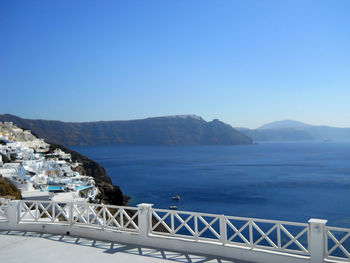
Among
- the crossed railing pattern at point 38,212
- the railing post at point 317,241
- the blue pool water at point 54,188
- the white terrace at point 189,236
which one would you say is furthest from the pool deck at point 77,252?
the blue pool water at point 54,188

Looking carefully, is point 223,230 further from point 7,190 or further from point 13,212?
point 7,190

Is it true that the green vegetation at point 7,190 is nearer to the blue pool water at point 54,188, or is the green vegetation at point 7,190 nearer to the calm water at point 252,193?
the blue pool water at point 54,188

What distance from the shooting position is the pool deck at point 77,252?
755cm

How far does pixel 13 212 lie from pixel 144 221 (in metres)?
4.51

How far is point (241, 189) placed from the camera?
60688 millimetres

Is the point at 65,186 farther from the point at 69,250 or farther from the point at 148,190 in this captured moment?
the point at 69,250

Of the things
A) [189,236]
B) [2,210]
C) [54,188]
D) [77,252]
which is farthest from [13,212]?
[54,188]

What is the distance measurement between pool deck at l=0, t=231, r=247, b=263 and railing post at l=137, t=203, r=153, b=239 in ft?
1.21

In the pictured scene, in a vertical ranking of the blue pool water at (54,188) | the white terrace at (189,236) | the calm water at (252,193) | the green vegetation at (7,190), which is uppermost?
the white terrace at (189,236)

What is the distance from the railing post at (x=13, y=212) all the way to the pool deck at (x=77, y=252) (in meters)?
0.87

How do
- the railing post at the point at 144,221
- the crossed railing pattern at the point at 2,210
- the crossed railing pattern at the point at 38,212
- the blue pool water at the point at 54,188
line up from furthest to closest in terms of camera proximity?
1. the blue pool water at the point at 54,188
2. the crossed railing pattern at the point at 2,210
3. the crossed railing pattern at the point at 38,212
4. the railing post at the point at 144,221

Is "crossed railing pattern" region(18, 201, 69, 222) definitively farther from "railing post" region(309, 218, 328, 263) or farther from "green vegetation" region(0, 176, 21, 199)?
"green vegetation" region(0, 176, 21, 199)

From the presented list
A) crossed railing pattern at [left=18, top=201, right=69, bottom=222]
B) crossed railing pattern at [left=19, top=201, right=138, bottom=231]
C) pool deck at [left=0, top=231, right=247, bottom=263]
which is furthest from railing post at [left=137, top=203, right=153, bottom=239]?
crossed railing pattern at [left=18, top=201, right=69, bottom=222]

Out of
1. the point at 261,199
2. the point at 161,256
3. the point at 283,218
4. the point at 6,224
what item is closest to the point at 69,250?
the point at 161,256
